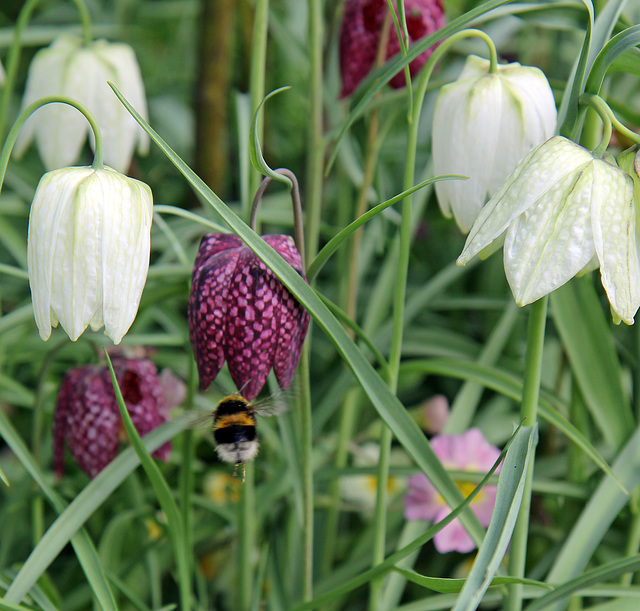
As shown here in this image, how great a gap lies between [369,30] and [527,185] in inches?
22.2

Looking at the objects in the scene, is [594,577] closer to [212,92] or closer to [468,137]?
[468,137]

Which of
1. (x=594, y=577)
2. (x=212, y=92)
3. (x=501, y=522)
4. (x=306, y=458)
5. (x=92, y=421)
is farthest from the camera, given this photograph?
(x=212, y=92)

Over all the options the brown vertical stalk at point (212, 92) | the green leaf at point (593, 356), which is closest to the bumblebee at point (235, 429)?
the green leaf at point (593, 356)

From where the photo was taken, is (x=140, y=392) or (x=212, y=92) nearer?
(x=140, y=392)

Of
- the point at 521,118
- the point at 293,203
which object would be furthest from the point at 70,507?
the point at 521,118

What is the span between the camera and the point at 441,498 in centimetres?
96

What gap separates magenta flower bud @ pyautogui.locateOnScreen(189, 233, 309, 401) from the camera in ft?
2.12

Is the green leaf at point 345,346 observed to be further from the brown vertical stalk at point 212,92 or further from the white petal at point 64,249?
the brown vertical stalk at point 212,92

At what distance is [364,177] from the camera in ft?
3.59

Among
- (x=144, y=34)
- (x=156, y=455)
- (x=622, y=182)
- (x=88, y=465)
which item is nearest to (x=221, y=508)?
(x=156, y=455)

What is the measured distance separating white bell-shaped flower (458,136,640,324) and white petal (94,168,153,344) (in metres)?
0.31

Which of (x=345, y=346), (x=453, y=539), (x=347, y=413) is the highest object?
(x=345, y=346)

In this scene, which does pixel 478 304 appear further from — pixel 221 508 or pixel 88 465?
pixel 88 465

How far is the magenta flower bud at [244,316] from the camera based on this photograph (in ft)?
2.12
